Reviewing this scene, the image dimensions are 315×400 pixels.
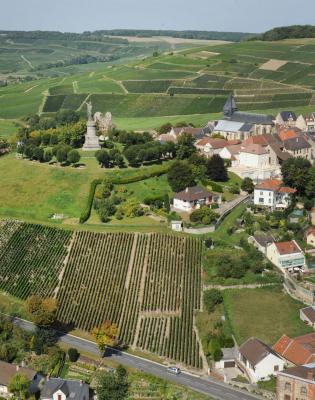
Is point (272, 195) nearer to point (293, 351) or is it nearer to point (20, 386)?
point (293, 351)

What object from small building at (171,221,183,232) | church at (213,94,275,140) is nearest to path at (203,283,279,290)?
small building at (171,221,183,232)

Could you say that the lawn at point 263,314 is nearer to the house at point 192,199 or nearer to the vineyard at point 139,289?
the vineyard at point 139,289

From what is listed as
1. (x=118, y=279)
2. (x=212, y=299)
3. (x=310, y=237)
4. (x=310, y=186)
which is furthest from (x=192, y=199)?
(x=212, y=299)

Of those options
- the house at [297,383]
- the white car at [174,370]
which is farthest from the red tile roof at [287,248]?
the house at [297,383]

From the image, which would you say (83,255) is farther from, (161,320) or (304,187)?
(304,187)

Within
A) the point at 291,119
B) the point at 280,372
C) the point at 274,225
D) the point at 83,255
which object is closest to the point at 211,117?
the point at 291,119

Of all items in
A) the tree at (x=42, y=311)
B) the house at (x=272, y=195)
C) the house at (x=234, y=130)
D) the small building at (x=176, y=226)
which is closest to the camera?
the tree at (x=42, y=311)
